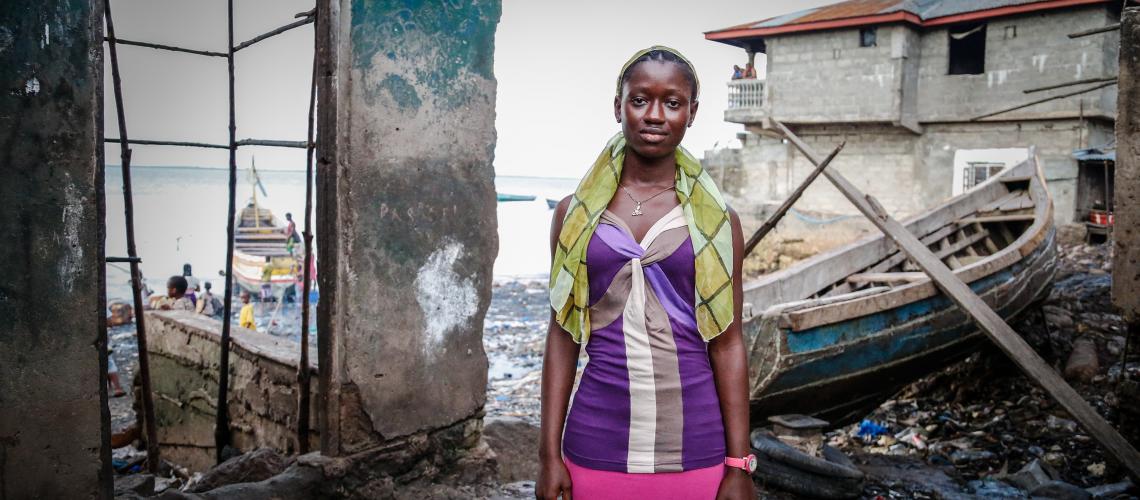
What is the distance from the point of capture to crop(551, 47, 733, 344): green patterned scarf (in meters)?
1.70

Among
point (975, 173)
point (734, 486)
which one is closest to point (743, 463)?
point (734, 486)

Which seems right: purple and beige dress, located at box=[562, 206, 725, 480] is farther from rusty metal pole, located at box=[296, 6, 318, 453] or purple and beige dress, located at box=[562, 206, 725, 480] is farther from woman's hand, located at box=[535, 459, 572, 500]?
rusty metal pole, located at box=[296, 6, 318, 453]

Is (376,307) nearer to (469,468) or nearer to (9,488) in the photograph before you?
(469,468)

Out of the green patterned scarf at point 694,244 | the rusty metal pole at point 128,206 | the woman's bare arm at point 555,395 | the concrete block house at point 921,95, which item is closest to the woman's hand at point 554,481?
the woman's bare arm at point 555,395

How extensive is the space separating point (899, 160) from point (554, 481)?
59.9 feet

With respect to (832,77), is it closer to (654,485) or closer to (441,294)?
(441,294)

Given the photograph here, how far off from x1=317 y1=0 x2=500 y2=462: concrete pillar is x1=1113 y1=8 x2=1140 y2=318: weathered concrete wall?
2969 mm

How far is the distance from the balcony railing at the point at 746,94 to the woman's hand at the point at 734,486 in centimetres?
1815

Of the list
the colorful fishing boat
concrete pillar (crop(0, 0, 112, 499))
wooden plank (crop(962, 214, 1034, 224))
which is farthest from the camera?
the colorful fishing boat

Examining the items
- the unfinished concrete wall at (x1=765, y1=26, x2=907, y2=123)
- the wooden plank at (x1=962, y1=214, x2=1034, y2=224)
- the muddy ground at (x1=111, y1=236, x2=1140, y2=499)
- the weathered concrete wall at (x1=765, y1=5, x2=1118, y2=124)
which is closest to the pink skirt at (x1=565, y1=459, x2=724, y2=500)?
the muddy ground at (x1=111, y1=236, x2=1140, y2=499)

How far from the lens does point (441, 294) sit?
3.25 metres

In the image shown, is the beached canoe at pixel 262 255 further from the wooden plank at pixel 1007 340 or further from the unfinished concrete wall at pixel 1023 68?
the unfinished concrete wall at pixel 1023 68

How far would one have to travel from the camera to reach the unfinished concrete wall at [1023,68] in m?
15.8

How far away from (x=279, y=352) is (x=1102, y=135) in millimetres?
17592
